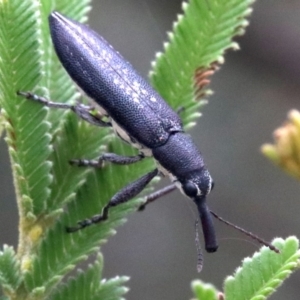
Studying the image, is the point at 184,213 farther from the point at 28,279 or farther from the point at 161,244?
the point at 28,279

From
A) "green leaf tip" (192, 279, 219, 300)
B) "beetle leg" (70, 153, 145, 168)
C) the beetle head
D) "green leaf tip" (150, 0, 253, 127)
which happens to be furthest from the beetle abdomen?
"green leaf tip" (192, 279, 219, 300)

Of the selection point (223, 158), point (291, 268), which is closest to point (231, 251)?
point (223, 158)

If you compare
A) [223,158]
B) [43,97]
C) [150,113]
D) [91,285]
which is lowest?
[91,285]

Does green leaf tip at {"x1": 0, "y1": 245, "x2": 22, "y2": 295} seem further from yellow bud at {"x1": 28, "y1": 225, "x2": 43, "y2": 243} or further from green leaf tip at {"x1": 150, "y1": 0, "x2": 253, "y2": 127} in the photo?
green leaf tip at {"x1": 150, "y1": 0, "x2": 253, "y2": 127}

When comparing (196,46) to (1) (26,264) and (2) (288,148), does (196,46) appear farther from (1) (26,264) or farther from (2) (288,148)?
(1) (26,264)

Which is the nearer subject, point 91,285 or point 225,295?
point 225,295

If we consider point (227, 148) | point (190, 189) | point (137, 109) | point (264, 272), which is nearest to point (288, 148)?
point (264, 272)

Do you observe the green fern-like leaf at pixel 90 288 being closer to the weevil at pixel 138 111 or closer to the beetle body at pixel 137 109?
the weevil at pixel 138 111
